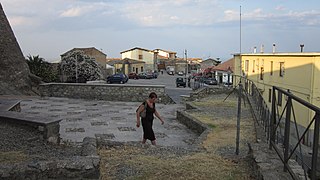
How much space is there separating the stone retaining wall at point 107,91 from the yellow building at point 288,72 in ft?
18.6

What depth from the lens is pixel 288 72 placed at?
2792 cm

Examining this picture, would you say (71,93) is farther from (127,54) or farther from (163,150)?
(127,54)

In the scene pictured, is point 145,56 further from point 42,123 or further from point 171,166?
point 171,166

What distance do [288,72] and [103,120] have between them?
2002cm

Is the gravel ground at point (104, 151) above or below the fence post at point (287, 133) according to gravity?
below

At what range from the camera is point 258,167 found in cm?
447

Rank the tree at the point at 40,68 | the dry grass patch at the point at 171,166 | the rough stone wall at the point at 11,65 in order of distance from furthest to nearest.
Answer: the tree at the point at 40,68 < the rough stone wall at the point at 11,65 < the dry grass patch at the point at 171,166

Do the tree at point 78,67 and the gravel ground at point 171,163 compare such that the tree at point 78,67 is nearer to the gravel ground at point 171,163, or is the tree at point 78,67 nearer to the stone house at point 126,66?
the gravel ground at point 171,163

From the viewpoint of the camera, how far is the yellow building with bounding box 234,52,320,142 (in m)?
24.5

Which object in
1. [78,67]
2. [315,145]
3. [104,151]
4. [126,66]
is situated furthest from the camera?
[126,66]

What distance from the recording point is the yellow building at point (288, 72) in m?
24.5

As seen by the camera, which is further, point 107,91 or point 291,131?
point 107,91

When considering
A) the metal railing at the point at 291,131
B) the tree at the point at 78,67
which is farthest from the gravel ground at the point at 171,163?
the tree at the point at 78,67

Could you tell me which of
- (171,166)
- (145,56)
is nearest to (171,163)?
(171,166)
